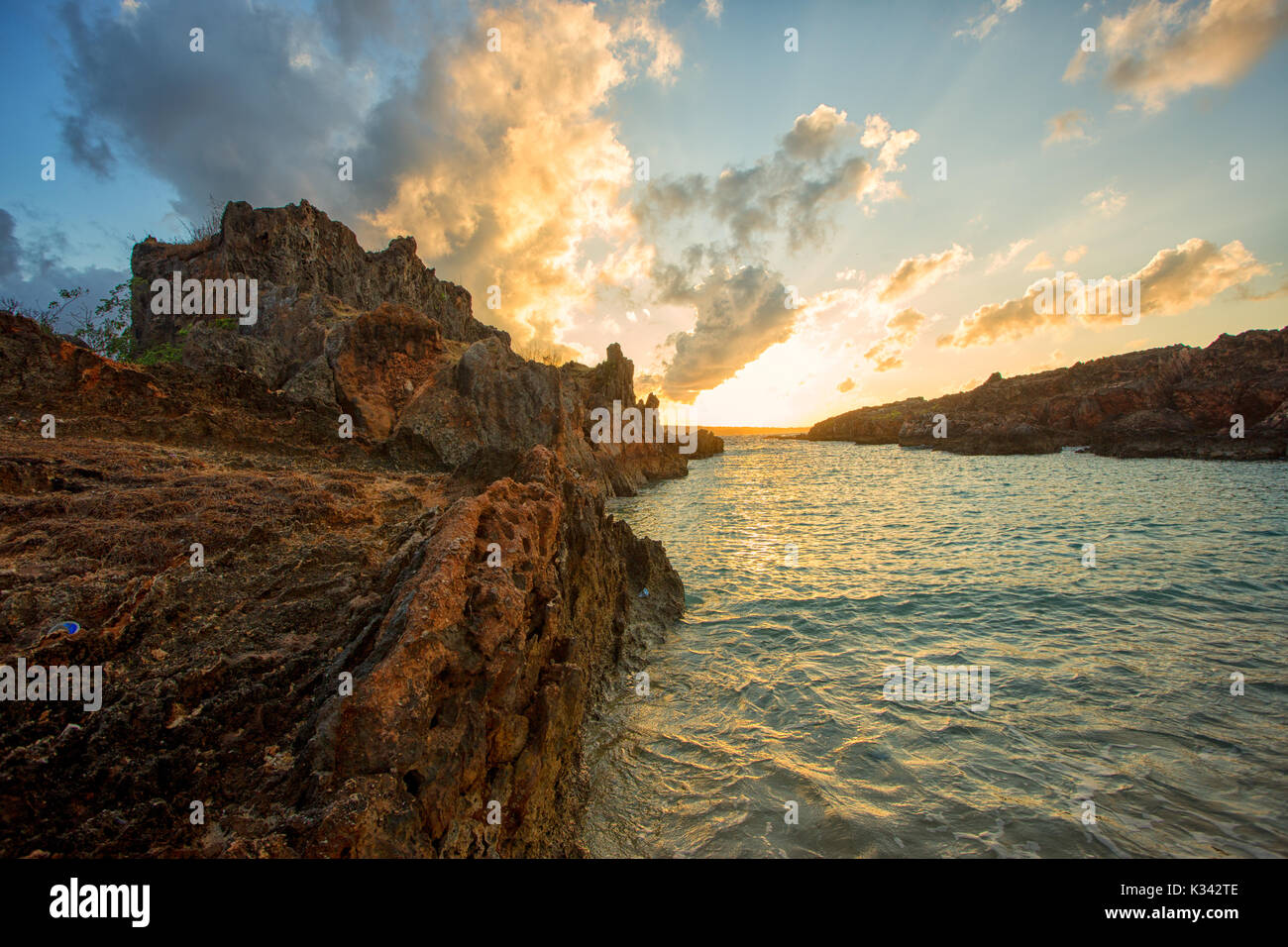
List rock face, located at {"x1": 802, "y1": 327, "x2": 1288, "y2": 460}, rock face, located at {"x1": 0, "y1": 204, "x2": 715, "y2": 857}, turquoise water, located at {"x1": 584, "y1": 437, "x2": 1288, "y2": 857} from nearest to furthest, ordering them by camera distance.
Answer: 1. rock face, located at {"x1": 0, "y1": 204, "x2": 715, "y2": 857}
2. turquoise water, located at {"x1": 584, "y1": 437, "x2": 1288, "y2": 857}
3. rock face, located at {"x1": 802, "y1": 327, "x2": 1288, "y2": 460}

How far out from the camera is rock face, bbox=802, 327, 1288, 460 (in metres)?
47.9

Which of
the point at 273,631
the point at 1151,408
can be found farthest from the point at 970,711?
the point at 1151,408

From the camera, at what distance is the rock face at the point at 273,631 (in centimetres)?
325

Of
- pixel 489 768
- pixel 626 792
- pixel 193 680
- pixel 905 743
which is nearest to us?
pixel 193 680

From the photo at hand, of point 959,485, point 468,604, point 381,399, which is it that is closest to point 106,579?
point 468,604

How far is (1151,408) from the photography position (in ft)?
195

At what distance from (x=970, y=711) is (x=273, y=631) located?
9.76 metres

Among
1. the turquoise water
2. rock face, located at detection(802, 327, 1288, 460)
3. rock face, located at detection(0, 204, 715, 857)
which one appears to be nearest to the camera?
rock face, located at detection(0, 204, 715, 857)

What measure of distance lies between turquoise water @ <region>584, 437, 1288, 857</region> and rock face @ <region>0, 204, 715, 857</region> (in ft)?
4.66

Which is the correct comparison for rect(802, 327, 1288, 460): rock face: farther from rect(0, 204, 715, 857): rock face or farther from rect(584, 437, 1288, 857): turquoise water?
rect(0, 204, 715, 857): rock face

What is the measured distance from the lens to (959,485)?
36.3 meters

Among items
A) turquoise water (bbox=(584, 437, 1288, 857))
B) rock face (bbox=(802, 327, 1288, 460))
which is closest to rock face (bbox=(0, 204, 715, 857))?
turquoise water (bbox=(584, 437, 1288, 857))

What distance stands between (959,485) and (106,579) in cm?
4342

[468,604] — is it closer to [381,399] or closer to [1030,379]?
[381,399]
